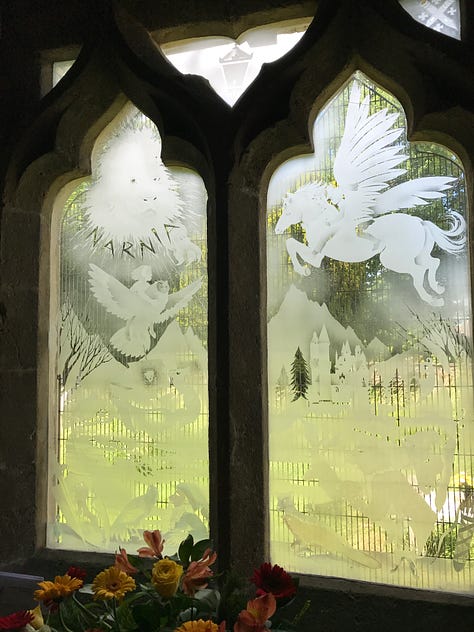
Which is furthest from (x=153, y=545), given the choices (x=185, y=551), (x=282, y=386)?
(x=282, y=386)

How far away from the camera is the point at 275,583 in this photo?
2.80ft

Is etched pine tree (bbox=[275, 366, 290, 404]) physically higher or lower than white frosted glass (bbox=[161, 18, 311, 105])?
lower

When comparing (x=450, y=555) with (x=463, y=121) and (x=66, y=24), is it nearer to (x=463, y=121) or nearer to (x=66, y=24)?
(x=463, y=121)

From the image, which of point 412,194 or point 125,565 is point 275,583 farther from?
point 412,194

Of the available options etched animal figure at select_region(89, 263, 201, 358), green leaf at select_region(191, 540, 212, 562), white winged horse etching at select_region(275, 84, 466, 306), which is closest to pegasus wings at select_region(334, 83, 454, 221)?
white winged horse etching at select_region(275, 84, 466, 306)

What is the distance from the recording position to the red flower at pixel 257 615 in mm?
755

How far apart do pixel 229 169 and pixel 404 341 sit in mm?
671

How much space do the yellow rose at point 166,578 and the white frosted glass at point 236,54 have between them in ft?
4.53

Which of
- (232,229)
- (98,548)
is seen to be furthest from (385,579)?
(232,229)

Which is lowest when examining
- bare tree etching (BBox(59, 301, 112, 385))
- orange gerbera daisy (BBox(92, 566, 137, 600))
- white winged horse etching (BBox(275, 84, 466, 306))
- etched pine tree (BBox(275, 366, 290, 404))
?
orange gerbera daisy (BBox(92, 566, 137, 600))

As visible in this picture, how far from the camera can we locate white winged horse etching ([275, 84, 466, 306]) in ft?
5.21

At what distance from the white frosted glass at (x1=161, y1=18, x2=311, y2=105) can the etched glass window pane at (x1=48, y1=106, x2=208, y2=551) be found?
0.78 feet

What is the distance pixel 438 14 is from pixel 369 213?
575 millimetres

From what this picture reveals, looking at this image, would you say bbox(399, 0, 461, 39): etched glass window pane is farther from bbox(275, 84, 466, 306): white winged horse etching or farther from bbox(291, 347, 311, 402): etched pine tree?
bbox(291, 347, 311, 402): etched pine tree
